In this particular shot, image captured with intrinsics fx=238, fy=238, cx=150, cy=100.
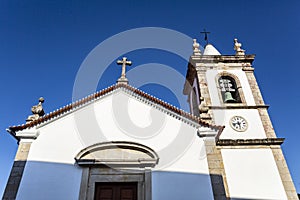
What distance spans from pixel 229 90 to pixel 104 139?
26.7ft

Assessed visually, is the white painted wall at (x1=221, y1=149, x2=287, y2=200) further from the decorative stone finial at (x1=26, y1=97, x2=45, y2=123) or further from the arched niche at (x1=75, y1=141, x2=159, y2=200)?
the decorative stone finial at (x1=26, y1=97, x2=45, y2=123)

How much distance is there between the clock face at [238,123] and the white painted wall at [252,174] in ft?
4.16

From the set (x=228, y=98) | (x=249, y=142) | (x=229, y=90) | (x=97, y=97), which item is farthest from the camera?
(x=229, y=90)

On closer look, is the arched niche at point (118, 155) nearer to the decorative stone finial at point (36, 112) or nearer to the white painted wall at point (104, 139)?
the white painted wall at point (104, 139)

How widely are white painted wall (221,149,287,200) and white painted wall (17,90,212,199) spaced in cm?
291

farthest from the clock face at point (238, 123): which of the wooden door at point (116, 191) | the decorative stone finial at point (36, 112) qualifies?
Answer: the decorative stone finial at point (36, 112)

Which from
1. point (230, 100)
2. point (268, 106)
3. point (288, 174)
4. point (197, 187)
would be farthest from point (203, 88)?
point (197, 187)

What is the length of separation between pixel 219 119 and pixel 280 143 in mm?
2701

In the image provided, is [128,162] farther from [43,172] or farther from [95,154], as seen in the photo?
[43,172]

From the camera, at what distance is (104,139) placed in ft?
24.2

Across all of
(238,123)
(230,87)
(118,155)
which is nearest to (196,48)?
(230,87)

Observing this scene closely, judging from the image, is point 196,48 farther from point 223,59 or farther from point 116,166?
point 116,166

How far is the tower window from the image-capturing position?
11988 millimetres

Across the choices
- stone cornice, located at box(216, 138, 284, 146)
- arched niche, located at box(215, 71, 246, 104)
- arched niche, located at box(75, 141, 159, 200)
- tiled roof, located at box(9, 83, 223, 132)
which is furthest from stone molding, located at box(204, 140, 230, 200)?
arched niche, located at box(215, 71, 246, 104)
